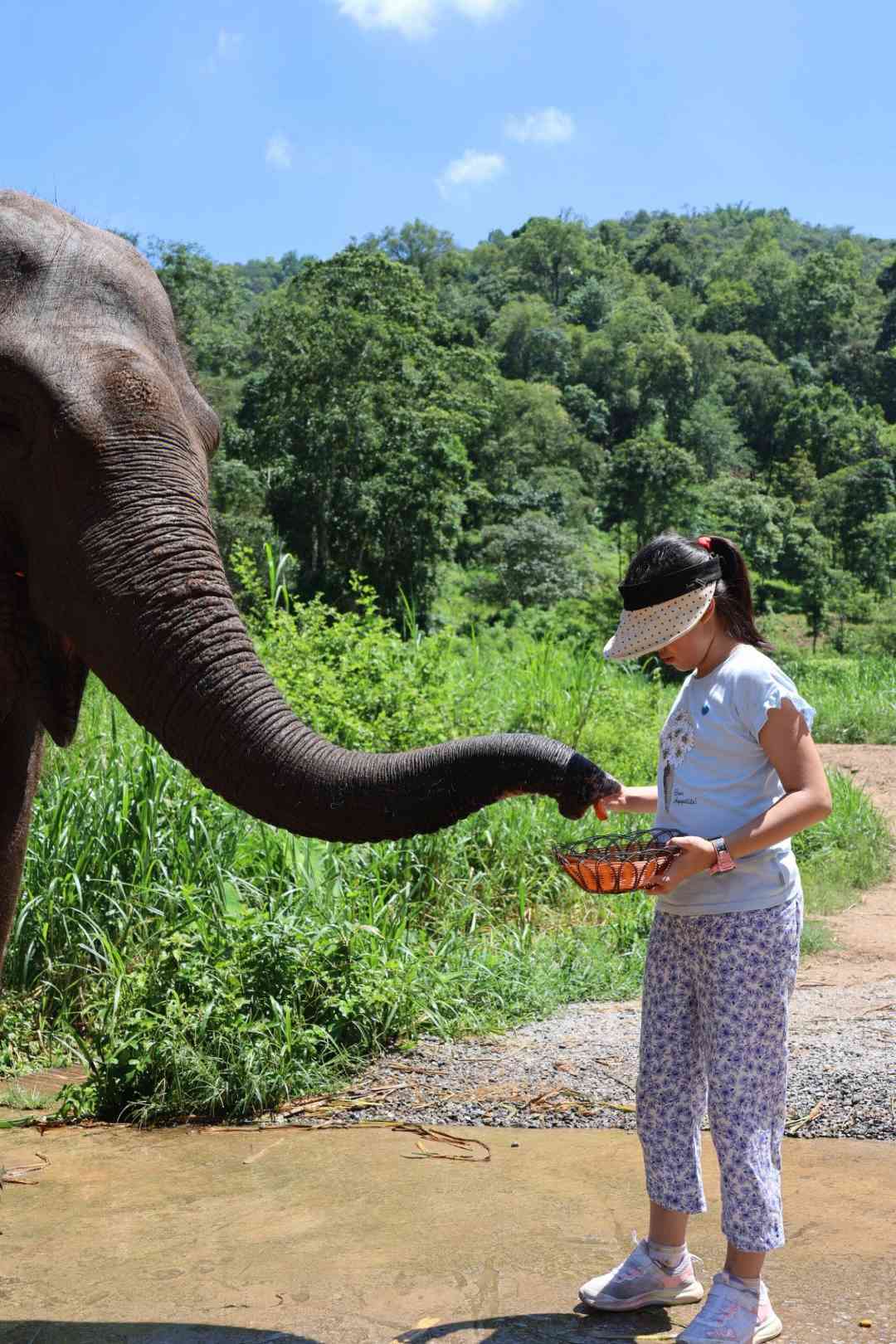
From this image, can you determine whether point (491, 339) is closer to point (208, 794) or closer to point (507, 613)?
point (507, 613)

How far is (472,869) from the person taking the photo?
7602mm

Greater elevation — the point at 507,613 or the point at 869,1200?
the point at 507,613

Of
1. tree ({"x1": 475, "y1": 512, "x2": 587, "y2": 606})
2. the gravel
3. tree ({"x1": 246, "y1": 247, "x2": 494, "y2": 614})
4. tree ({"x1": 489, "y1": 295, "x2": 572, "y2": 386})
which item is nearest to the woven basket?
the gravel

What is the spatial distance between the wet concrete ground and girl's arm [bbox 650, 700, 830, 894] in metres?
1.14

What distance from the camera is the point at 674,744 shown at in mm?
3254

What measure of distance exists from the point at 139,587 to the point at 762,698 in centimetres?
141

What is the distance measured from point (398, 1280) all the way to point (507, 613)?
3473cm

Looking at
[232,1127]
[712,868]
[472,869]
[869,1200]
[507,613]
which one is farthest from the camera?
[507,613]

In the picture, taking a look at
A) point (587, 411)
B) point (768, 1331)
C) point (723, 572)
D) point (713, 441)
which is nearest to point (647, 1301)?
point (768, 1331)

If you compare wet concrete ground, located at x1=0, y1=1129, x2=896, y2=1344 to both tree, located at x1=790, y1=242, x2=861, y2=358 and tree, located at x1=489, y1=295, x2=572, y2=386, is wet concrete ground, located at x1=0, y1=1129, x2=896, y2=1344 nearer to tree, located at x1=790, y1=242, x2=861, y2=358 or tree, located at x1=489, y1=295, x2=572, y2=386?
tree, located at x1=489, y1=295, x2=572, y2=386

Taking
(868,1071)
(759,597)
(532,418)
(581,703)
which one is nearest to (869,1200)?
(868,1071)

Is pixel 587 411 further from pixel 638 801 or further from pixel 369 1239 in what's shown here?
pixel 638 801

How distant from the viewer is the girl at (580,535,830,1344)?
2973 mm

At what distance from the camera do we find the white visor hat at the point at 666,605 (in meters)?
3.09
